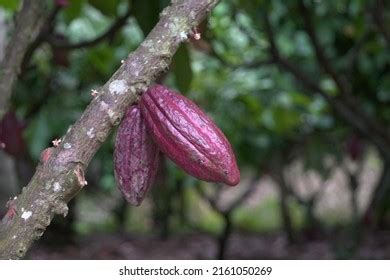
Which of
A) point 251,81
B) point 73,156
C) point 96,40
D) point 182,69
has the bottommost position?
point 251,81

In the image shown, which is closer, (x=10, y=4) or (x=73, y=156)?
(x=73, y=156)

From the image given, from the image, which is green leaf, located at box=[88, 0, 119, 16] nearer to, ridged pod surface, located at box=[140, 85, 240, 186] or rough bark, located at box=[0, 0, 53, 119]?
rough bark, located at box=[0, 0, 53, 119]

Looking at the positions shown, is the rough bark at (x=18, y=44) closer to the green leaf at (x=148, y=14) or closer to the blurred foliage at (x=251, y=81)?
the green leaf at (x=148, y=14)

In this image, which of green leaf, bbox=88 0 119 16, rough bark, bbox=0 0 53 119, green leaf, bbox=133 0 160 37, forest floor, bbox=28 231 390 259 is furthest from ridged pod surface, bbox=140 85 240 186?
forest floor, bbox=28 231 390 259

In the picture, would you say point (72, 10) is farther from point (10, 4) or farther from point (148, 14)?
point (148, 14)

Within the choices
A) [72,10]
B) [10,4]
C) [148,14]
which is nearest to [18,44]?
[148,14]
